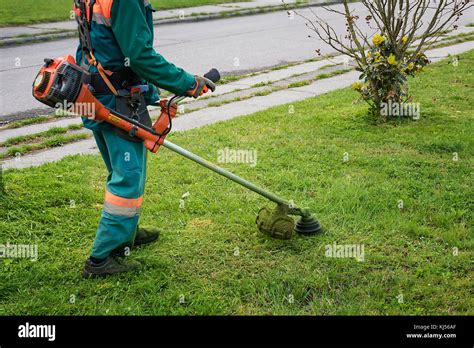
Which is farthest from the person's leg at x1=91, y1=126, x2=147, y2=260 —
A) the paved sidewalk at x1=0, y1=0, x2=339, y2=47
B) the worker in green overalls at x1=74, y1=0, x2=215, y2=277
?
the paved sidewalk at x1=0, y1=0, x2=339, y2=47

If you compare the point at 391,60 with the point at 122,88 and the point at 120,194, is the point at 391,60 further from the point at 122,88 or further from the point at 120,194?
the point at 120,194

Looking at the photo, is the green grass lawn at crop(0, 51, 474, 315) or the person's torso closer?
the person's torso

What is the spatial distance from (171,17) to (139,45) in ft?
38.5

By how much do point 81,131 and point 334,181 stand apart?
108 inches

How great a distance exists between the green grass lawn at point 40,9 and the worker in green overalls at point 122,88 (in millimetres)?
10539

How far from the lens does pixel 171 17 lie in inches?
576

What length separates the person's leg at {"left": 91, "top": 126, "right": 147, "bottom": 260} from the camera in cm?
354

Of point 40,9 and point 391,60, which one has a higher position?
point 391,60

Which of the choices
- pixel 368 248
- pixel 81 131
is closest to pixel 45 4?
pixel 81 131

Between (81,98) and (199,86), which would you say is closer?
(81,98)

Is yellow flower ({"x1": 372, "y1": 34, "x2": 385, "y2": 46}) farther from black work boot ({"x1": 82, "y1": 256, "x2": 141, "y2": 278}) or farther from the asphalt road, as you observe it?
black work boot ({"x1": 82, "y1": 256, "x2": 141, "y2": 278})

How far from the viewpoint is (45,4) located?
15.9 m

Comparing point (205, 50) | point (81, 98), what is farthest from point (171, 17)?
point (81, 98)

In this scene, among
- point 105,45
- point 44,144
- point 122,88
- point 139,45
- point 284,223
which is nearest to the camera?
point 139,45
